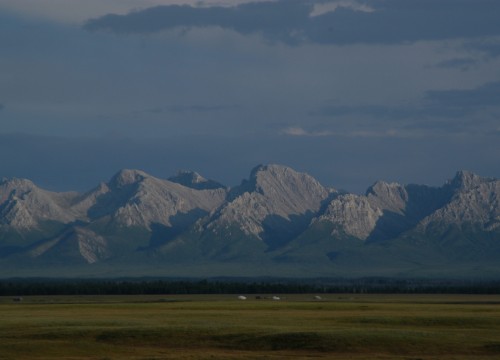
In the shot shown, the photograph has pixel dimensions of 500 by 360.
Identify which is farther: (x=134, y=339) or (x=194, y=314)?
(x=194, y=314)

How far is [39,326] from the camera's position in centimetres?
11069

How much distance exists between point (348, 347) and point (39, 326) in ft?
108

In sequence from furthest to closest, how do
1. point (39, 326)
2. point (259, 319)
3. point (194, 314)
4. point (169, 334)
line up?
point (194, 314), point (259, 319), point (39, 326), point (169, 334)

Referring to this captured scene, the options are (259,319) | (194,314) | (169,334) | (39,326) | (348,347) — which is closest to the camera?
(348,347)

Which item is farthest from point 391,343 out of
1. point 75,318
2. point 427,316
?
point 75,318

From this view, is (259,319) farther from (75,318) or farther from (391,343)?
(391,343)

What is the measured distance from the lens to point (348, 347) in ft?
310

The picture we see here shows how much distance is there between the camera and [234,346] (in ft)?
319

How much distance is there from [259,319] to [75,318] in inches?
810

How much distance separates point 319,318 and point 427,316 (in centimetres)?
1216

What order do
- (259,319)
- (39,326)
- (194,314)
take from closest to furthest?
(39,326) < (259,319) < (194,314)

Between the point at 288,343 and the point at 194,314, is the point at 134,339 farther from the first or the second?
the point at 194,314

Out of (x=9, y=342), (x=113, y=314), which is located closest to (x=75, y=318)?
(x=113, y=314)

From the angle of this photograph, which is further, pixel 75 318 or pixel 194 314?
pixel 194 314
